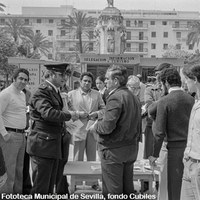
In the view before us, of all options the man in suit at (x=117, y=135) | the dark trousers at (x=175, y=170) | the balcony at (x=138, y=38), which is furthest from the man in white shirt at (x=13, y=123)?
the balcony at (x=138, y=38)

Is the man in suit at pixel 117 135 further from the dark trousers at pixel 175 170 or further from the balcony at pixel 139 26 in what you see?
the balcony at pixel 139 26

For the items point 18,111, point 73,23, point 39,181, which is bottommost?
point 39,181

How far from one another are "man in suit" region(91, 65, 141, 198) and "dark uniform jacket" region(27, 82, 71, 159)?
1.67 feet

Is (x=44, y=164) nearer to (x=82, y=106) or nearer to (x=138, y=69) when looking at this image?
(x=82, y=106)

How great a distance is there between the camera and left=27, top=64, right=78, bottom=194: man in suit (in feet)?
15.3

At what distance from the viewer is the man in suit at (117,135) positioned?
447 cm

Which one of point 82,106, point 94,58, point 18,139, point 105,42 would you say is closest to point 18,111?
point 18,139

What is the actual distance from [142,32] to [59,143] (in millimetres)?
84223

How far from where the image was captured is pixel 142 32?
286ft

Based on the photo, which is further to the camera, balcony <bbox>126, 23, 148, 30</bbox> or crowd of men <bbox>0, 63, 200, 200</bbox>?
balcony <bbox>126, 23, 148, 30</bbox>

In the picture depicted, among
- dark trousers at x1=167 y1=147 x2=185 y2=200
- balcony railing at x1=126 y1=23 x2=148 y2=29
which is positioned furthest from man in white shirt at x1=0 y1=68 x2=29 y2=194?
balcony railing at x1=126 y1=23 x2=148 y2=29

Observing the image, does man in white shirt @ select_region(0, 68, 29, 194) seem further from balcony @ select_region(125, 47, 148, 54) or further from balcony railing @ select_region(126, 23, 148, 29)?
balcony railing @ select_region(126, 23, 148, 29)

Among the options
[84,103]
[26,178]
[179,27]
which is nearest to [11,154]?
[26,178]

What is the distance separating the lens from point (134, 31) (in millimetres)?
87125
